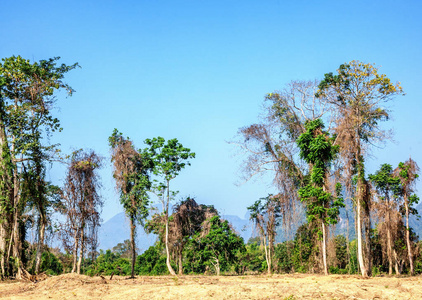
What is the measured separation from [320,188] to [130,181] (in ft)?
37.6

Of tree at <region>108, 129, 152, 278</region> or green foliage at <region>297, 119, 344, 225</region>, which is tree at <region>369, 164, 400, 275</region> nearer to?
green foliage at <region>297, 119, 344, 225</region>

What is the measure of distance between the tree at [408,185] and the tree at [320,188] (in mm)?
12529

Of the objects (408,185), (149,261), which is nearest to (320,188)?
(408,185)

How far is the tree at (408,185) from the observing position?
36.1 metres

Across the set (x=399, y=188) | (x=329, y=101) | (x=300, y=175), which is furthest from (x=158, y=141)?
(x=399, y=188)

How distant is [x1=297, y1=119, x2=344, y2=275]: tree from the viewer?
83.5 ft

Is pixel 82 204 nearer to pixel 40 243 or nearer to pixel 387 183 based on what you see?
pixel 40 243

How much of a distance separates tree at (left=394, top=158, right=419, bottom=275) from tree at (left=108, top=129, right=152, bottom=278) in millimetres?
20686

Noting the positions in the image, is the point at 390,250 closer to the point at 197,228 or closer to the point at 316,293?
the point at 197,228

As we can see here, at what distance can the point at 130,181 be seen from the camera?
2820cm

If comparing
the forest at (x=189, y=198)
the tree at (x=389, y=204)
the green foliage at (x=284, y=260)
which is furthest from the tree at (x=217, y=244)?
the green foliage at (x=284, y=260)

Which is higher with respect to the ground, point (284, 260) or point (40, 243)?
point (40, 243)

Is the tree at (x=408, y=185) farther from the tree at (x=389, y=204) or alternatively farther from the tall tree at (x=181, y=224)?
the tall tree at (x=181, y=224)

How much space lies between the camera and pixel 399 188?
38.2 metres
